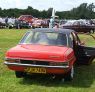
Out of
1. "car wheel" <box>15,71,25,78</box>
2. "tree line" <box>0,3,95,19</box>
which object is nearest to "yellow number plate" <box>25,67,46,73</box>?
"car wheel" <box>15,71,25,78</box>

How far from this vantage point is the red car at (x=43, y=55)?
953 centimetres

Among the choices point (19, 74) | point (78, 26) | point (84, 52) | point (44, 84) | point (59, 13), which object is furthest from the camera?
point (59, 13)

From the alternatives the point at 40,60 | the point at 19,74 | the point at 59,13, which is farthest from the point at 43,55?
the point at 59,13

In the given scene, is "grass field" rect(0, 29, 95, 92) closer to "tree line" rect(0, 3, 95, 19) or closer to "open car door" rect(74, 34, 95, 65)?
"open car door" rect(74, 34, 95, 65)

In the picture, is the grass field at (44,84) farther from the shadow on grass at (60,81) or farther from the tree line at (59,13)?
the tree line at (59,13)

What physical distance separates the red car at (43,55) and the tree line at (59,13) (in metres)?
82.5

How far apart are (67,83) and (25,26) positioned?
39.4 m

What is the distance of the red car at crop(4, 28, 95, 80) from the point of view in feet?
31.3

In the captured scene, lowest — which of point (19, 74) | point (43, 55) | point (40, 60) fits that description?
point (19, 74)

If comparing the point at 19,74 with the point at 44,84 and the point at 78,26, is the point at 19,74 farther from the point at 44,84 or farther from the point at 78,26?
the point at 78,26

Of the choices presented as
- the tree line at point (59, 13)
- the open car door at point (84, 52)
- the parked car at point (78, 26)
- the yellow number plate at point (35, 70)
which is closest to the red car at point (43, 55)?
the yellow number plate at point (35, 70)

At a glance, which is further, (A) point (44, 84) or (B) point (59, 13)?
(B) point (59, 13)

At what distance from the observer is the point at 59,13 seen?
120750 mm

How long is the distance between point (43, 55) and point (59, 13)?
112 m
